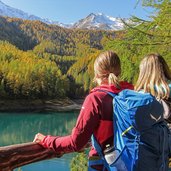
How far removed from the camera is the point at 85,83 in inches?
3848

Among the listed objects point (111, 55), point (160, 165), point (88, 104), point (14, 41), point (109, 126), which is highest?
point (14, 41)

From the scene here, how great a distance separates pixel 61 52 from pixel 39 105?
8903cm

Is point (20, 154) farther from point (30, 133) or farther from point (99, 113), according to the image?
point (30, 133)

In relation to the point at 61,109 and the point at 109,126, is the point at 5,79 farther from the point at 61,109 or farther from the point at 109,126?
the point at 109,126

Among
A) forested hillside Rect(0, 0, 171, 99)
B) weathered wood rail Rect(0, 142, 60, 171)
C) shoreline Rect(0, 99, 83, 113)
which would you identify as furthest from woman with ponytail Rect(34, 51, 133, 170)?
shoreline Rect(0, 99, 83, 113)

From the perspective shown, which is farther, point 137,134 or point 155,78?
point 155,78

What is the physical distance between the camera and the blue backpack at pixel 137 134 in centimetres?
191

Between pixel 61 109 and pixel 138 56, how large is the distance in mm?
67359

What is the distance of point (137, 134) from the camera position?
1.92 meters

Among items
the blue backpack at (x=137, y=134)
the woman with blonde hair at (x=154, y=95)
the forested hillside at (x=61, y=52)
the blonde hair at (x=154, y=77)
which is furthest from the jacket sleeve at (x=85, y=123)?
the forested hillside at (x=61, y=52)

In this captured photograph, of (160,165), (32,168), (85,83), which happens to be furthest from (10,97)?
(160,165)

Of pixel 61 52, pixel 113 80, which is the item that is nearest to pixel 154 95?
pixel 113 80

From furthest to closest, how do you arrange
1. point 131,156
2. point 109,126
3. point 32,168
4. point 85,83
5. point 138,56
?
point 85,83
point 32,168
point 138,56
point 109,126
point 131,156

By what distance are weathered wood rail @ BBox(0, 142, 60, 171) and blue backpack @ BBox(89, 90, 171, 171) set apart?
55 cm
